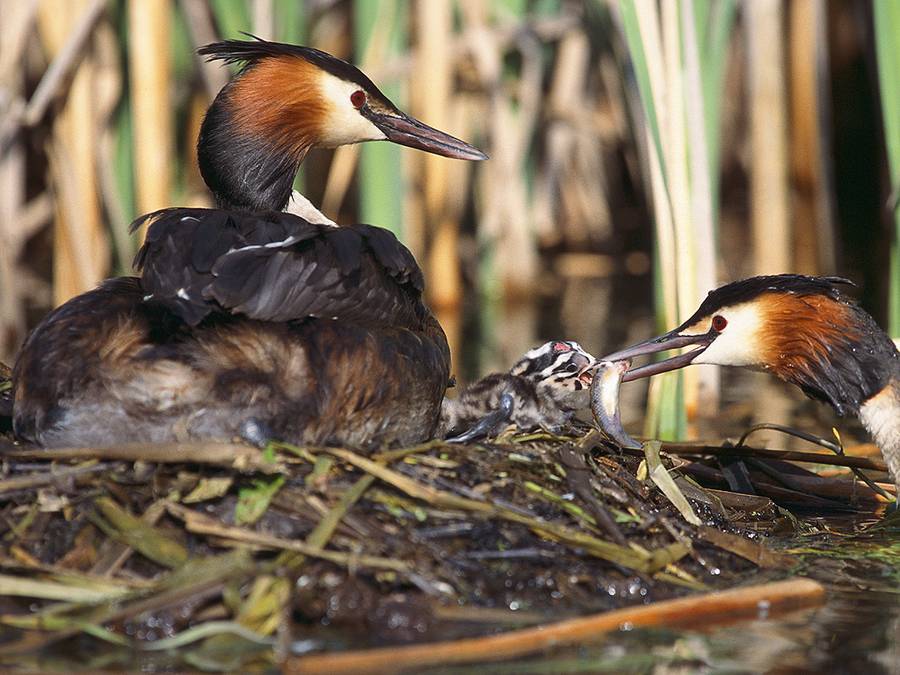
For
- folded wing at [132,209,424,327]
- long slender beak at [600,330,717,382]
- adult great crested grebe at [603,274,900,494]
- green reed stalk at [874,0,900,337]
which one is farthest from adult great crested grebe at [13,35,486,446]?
green reed stalk at [874,0,900,337]

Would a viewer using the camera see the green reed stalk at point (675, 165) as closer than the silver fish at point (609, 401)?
No

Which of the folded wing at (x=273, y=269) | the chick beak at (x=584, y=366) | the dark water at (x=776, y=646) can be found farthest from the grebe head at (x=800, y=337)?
the folded wing at (x=273, y=269)

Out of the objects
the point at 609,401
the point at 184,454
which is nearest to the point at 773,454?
the point at 609,401

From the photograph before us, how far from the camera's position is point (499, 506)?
3.81m

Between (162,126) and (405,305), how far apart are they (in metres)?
3.47

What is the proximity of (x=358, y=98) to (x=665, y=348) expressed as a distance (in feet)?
4.52

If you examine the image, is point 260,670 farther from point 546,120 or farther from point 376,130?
point 546,120

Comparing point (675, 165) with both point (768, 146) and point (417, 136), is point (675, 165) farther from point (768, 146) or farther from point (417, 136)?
point (768, 146)

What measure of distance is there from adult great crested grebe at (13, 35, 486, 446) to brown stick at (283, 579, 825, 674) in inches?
37.0

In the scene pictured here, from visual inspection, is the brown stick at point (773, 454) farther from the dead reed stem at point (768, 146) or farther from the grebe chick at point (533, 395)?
the dead reed stem at point (768, 146)

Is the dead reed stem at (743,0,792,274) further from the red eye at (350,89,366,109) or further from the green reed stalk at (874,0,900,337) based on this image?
the red eye at (350,89,366,109)

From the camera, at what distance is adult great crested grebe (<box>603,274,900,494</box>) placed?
15.3 feet

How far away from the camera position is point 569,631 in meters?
3.37

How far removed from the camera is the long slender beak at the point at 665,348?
4.79m
